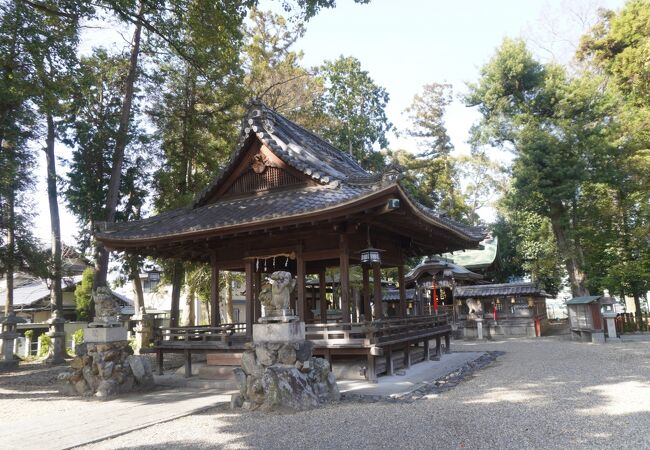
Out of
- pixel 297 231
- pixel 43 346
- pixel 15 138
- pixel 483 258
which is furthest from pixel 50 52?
pixel 483 258

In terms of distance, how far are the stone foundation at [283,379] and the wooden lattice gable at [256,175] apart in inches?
204

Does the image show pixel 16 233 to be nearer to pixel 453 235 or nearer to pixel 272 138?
pixel 272 138

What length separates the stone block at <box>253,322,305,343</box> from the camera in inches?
329

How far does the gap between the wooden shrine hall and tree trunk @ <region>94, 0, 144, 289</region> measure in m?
3.94

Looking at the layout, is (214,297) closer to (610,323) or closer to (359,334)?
(359,334)

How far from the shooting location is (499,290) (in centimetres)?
2666

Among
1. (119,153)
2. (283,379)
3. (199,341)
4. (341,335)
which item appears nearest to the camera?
(283,379)

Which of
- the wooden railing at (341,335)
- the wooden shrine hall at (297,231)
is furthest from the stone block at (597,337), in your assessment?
the wooden railing at (341,335)

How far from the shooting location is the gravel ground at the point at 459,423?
5.59 metres

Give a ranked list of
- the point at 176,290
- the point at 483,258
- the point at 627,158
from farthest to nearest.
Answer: the point at 483,258, the point at 627,158, the point at 176,290

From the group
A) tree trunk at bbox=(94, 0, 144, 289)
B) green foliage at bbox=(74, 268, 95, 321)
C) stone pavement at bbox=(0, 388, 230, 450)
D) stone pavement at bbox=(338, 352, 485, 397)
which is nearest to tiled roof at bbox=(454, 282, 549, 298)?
stone pavement at bbox=(338, 352, 485, 397)

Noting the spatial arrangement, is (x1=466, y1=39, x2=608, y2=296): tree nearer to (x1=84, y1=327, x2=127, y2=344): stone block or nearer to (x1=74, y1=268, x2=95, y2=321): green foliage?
(x1=84, y1=327, x2=127, y2=344): stone block

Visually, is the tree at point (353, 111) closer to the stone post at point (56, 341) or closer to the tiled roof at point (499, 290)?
the tiled roof at point (499, 290)

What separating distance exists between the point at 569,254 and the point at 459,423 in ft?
71.6
